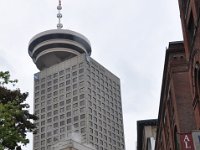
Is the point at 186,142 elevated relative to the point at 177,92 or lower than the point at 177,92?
lower

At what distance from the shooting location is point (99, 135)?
197625 mm

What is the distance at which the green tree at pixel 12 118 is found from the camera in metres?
20.8

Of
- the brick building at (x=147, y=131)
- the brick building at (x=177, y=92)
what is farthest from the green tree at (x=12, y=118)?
the brick building at (x=147, y=131)

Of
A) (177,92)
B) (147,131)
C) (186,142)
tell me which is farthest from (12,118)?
(147,131)

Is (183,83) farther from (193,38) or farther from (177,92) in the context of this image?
(193,38)

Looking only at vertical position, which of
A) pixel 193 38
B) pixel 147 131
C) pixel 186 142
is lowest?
pixel 186 142

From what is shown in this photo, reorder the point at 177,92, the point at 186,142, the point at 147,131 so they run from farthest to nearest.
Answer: the point at 147,131
the point at 177,92
the point at 186,142

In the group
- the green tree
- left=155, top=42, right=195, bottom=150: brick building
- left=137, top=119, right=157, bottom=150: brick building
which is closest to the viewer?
the green tree

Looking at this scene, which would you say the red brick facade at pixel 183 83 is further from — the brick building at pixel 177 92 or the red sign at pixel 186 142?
the red sign at pixel 186 142

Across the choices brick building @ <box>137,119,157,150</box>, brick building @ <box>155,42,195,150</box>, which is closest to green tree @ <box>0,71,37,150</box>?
brick building @ <box>155,42,195,150</box>

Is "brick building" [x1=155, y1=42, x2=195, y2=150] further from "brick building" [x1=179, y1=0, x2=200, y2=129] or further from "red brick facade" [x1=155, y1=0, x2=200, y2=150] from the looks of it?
"brick building" [x1=179, y1=0, x2=200, y2=129]

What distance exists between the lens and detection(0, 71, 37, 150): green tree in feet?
68.4

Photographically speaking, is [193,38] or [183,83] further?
[183,83]

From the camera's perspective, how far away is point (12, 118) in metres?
21.4
